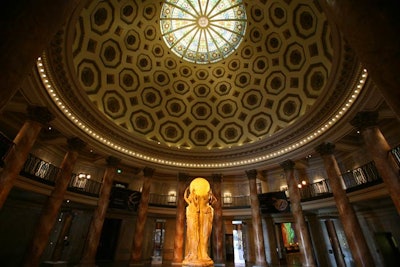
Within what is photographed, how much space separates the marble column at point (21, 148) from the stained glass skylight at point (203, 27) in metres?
11.6

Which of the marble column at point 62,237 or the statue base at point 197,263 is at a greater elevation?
the marble column at point 62,237

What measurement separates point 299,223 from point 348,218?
2951mm

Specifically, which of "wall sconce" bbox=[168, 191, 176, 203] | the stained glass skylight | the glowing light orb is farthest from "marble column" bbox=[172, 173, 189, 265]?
the stained glass skylight

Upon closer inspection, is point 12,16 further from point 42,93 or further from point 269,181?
point 269,181

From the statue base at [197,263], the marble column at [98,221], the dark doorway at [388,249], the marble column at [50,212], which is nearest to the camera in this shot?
the statue base at [197,263]

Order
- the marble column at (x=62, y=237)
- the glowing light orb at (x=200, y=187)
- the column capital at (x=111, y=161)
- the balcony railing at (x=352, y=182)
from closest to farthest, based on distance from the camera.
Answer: the glowing light orb at (x=200, y=187), the balcony railing at (x=352, y=182), the marble column at (x=62, y=237), the column capital at (x=111, y=161)

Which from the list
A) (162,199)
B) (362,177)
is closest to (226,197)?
(162,199)

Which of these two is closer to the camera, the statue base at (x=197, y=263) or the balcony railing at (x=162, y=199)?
the statue base at (x=197, y=263)

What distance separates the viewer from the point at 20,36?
1747mm

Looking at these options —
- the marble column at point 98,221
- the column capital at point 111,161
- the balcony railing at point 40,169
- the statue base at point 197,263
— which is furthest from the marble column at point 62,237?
the statue base at point 197,263

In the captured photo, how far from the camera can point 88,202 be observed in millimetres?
14023

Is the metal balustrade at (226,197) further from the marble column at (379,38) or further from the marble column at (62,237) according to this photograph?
the marble column at (379,38)

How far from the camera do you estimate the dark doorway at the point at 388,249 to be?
37.3ft

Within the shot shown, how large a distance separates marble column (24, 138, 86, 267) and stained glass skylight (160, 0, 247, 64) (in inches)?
475
